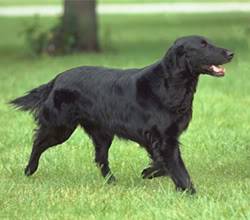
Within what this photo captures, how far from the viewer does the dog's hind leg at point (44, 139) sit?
7863 millimetres

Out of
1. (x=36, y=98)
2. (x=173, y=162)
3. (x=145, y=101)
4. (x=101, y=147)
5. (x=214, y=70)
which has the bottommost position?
(x=101, y=147)

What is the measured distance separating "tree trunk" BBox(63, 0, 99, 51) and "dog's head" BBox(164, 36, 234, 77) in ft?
46.9

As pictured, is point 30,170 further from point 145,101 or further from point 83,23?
point 83,23

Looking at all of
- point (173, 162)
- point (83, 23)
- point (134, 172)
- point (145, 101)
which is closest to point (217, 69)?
point (145, 101)

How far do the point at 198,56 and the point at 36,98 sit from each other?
73.5 inches

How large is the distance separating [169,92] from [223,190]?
930 millimetres

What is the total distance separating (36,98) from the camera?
8062mm

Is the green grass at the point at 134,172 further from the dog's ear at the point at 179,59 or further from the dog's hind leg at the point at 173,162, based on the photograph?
the dog's ear at the point at 179,59

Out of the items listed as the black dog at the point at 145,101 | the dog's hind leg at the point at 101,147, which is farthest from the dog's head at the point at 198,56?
the dog's hind leg at the point at 101,147

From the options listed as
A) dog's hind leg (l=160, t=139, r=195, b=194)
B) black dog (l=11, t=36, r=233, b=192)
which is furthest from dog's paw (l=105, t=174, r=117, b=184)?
dog's hind leg (l=160, t=139, r=195, b=194)

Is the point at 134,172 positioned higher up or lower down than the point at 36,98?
lower down

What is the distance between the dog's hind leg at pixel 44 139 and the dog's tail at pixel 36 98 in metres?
0.23

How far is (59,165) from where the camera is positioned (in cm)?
840

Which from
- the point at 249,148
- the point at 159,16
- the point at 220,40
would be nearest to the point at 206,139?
the point at 249,148
